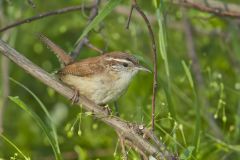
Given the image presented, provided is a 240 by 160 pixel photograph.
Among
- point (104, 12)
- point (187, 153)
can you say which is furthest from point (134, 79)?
point (187, 153)

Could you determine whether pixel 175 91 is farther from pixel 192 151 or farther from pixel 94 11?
pixel 192 151

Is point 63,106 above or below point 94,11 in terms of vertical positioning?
below

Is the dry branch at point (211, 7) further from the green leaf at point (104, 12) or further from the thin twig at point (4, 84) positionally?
the thin twig at point (4, 84)

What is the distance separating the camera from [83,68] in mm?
5473

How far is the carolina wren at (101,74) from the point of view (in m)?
5.29

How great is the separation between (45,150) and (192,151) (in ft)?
12.0

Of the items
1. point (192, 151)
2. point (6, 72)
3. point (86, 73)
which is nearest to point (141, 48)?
point (6, 72)

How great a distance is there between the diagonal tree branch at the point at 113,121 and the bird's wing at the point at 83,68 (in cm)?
109

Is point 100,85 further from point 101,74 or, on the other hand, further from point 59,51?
point 59,51

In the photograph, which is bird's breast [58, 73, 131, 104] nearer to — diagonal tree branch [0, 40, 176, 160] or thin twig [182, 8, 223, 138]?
diagonal tree branch [0, 40, 176, 160]

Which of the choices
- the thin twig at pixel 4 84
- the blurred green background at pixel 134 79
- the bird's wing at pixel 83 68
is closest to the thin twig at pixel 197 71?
the blurred green background at pixel 134 79

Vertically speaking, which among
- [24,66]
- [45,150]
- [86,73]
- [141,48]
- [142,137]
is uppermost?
[24,66]

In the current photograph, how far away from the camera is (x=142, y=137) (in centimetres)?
401

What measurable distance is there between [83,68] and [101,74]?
0.43 ft
